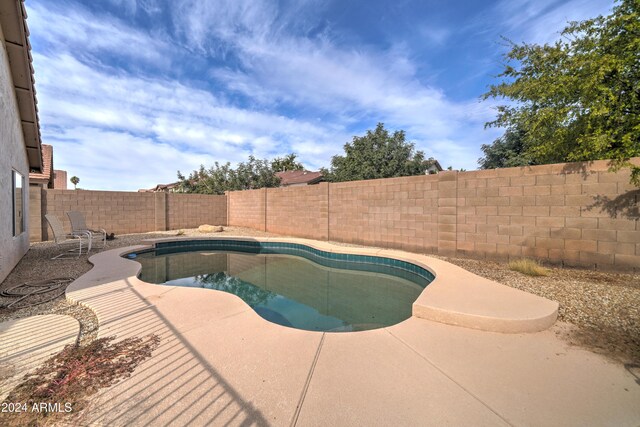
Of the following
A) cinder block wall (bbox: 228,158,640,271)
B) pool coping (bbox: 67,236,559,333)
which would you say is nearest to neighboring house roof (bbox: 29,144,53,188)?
pool coping (bbox: 67,236,559,333)

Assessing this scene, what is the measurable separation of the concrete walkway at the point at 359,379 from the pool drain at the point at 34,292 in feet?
5.15

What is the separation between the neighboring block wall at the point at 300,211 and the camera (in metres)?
10.4

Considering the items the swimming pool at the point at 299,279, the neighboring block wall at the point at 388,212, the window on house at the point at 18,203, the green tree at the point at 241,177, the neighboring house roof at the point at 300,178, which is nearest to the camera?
the swimming pool at the point at 299,279

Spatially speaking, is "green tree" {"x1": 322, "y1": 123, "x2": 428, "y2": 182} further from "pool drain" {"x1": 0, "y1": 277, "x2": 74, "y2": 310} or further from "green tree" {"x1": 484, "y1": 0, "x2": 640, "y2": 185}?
"pool drain" {"x1": 0, "y1": 277, "x2": 74, "y2": 310}

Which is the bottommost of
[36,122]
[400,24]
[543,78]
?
[36,122]

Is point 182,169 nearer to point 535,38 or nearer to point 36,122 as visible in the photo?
point 36,122

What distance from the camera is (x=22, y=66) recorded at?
227 inches

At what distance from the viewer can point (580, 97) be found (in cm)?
587

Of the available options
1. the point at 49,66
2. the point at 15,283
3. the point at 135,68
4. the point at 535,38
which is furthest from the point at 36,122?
the point at 535,38

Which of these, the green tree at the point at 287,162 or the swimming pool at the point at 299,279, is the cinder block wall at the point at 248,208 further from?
the green tree at the point at 287,162

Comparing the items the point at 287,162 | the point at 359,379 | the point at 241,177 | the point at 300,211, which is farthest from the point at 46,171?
the point at 287,162

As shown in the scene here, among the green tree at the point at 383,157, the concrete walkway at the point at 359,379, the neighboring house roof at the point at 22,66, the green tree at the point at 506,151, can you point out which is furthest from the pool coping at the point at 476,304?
the green tree at the point at 506,151

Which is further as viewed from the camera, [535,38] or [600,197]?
[535,38]

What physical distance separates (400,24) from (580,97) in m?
5.94
